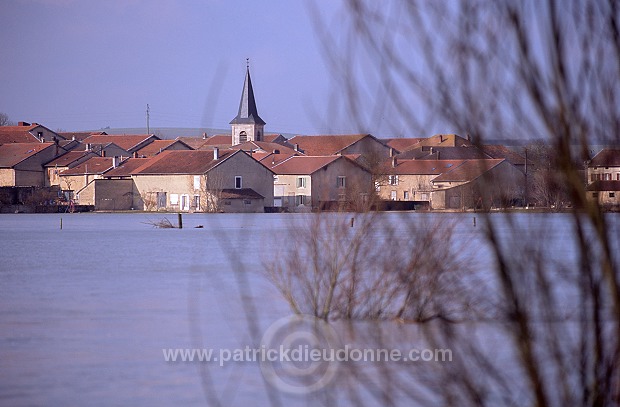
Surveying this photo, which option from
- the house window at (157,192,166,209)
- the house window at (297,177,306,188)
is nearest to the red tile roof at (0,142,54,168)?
the house window at (157,192,166,209)

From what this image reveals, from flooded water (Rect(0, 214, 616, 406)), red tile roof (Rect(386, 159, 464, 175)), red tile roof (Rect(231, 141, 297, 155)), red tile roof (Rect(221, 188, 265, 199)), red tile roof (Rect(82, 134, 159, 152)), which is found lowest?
flooded water (Rect(0, 214, 616, 406))

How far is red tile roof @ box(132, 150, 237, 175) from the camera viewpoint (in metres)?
67.1

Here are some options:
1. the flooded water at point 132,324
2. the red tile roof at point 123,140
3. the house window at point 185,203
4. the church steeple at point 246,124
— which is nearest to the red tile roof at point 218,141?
the church steeple at point 246,124

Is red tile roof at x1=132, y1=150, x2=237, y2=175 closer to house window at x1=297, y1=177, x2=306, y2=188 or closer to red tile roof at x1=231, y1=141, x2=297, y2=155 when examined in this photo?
house window at x1=297, y1=177, x2=306, y2=188

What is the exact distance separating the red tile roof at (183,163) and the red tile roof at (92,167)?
14.6ft

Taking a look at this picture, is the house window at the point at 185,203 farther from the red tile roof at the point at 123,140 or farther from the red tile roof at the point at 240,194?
the red tile roof at the point at 123,140

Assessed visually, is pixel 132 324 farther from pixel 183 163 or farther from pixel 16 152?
pixel 16 152

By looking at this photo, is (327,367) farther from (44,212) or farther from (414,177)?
(44,212)

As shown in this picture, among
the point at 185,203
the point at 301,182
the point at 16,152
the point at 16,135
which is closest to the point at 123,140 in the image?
the point at 16,135

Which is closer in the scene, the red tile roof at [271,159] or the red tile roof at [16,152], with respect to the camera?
the red tile roof at [271,159]

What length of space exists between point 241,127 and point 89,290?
8983 centimetres

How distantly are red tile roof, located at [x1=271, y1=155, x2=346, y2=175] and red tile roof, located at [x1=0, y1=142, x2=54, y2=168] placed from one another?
2072 centimetres

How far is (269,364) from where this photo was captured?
33.5 feet

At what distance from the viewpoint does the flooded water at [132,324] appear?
886 cm
